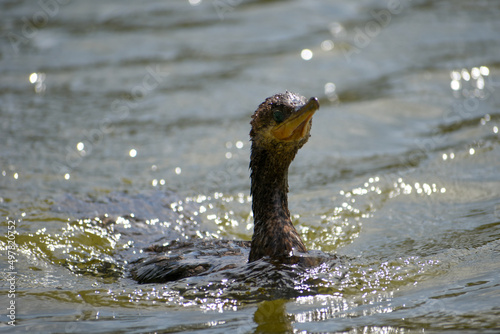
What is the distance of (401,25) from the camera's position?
11922mm

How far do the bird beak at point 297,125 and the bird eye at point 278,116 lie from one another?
3cm

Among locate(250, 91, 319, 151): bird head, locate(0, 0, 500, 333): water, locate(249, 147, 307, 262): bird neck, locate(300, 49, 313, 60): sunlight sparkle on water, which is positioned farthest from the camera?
locate(300, 49, 313, 60): sunlight sparkle on water

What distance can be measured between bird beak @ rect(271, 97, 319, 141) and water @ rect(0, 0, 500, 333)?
2.87ft

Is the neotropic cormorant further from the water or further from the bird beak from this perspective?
the water

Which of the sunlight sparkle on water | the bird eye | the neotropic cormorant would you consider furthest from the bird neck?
the sunlight sparkle on water

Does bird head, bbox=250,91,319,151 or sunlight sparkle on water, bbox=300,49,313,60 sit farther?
sunlight sparkle on water, bbox=300,49,313,60

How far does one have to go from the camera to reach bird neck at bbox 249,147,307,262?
4.49m

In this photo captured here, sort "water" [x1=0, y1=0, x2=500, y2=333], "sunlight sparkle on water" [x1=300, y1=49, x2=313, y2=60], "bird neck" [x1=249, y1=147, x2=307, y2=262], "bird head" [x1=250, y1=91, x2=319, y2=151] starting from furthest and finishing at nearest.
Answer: "sunlight sparkle on water" [x1=300, y1=49, x2=313, y2=60] → "bird neck" [x1=249, y1=147, x2=307, y2=262] → "bird head" [x1=250, y1=91, x2=319, y2=151] → "water" [x1=0, y1=0, x2=500, y2=333]

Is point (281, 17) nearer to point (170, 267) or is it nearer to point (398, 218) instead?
point (398, 218)

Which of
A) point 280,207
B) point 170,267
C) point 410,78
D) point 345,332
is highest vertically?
point 410,78

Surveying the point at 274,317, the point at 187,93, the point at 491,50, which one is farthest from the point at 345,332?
the point at 491,50

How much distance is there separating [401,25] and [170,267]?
868 centimetres

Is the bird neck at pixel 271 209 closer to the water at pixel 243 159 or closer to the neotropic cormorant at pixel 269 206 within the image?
the neotropic cormorant at pixel 269 206

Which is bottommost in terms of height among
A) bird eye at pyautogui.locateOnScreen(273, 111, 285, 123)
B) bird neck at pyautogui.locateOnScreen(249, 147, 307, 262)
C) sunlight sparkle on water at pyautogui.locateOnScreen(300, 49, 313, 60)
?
bird neck at pyautogui.locateOnScreen(249, 147, 307, 262)
